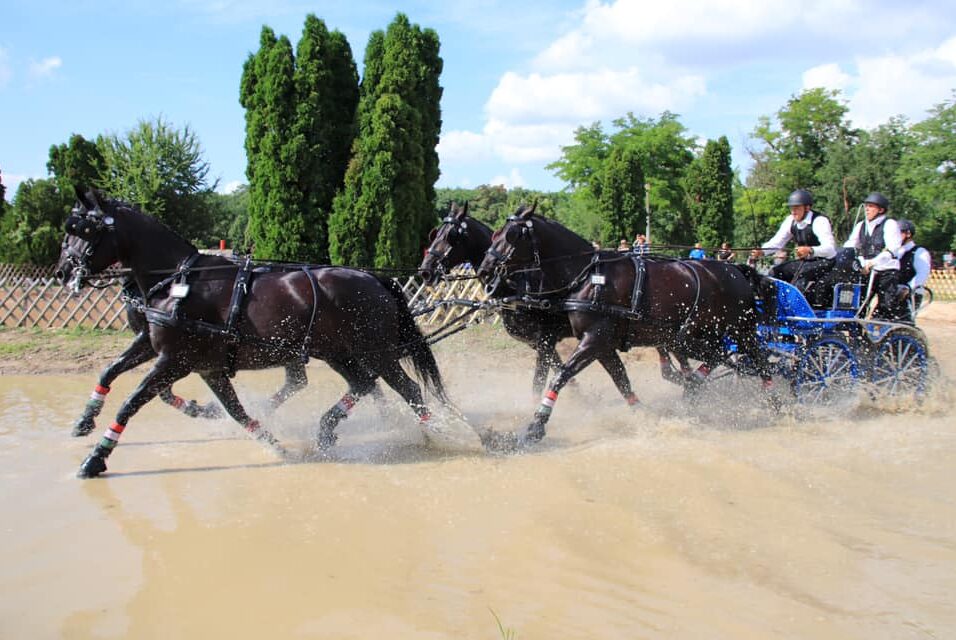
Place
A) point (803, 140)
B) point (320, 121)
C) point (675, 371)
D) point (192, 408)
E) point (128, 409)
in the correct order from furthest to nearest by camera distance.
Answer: point (803, 140) < point (320, 121) < point (675, 371) < point (192, 408) < point (128, 409)

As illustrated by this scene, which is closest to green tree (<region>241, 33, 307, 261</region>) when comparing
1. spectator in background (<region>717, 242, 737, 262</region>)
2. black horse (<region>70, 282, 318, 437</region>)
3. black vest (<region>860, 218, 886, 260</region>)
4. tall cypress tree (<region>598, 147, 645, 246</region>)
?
spectator in background (<region>717, 242, 737, 262</region>)

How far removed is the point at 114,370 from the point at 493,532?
3761mm

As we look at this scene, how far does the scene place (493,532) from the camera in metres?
4.86

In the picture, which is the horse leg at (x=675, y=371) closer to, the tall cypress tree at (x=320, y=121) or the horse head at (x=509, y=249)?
the horse head at (x=509, y=249)

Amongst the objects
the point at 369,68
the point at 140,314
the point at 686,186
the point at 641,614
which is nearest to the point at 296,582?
the point at 641,614

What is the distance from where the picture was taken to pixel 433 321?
1521 cm

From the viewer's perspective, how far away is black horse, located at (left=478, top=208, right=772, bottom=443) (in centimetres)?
721

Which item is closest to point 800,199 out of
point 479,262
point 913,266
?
point 913,266

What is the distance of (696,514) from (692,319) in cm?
281

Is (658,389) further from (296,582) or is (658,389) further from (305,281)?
(296,582)

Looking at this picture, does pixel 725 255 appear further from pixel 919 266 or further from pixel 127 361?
pixel 127 361

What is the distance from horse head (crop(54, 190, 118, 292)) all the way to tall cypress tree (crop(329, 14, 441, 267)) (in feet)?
37.4

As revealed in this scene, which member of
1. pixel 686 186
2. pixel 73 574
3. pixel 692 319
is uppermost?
pixel 686 186

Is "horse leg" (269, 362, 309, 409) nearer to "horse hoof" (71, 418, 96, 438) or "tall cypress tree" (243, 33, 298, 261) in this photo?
"horse hoof" (71, 418, 96, 438)
